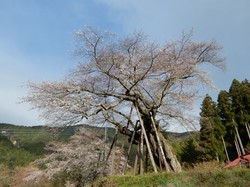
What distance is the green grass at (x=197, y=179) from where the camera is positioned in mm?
7480

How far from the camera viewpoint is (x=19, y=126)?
76375 millimetres

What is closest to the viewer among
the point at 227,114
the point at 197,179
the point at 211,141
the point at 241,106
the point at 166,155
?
the point at 197,179

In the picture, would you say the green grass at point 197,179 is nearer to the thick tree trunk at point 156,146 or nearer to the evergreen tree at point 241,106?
the thick tree trunk at point 156,146

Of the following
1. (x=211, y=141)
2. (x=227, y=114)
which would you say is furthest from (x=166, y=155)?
(x=227, y=114)

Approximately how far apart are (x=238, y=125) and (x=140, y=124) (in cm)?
2191

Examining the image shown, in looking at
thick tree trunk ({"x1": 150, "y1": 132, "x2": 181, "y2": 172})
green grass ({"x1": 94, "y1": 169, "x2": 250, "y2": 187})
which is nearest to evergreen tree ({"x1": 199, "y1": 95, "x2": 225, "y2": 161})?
thick tree trunk ({"x1": 150, "y1": 132, "x2": 181, "y2": 172})

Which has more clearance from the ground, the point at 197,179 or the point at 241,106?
the point at 241,106

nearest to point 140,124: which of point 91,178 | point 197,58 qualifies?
point 197,58

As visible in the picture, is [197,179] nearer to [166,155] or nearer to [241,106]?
[166,155]

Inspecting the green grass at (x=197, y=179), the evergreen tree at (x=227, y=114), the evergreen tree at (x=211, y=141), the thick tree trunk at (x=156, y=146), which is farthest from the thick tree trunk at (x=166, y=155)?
the evergreen tree at (x=227, y=114)

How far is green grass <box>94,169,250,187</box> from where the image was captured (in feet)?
24.5

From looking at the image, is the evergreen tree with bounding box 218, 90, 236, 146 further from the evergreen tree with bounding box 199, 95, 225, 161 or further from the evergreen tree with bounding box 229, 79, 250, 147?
the evergreen tree with bounding box 199, 95, 225, 161

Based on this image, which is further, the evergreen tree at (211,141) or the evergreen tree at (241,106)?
the evergreen tree at (241,106)

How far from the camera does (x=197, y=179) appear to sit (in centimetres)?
771
